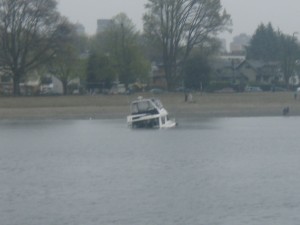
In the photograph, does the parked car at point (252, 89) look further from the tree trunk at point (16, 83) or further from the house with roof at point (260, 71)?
the tree trunk at point (16, 83)

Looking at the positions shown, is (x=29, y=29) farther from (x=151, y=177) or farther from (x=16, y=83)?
(x=151, y=177)

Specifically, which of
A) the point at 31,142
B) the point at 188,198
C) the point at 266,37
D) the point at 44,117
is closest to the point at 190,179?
the point at 188,198

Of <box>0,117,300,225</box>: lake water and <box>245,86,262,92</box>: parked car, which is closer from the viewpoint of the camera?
<box>0,117,300,225</box>: lake water

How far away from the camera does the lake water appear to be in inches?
981

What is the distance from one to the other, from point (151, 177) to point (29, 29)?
45.9 meters

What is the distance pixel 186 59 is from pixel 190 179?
5192 centimetres

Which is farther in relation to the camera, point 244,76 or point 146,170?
point 244,76

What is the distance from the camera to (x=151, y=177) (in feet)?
107

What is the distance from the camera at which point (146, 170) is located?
3491 centimetres

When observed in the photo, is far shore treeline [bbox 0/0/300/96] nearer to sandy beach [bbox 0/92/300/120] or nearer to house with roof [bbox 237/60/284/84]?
sandy beach [bbox 0/92/300/120]

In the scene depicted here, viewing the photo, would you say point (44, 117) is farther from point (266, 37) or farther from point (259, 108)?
point (266, 37)

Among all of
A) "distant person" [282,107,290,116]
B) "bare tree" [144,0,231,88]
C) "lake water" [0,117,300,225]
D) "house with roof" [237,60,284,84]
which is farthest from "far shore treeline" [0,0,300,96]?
"lake water" [0,117,300,225]

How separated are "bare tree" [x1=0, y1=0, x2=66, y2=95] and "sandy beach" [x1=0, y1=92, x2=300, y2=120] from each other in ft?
14.5

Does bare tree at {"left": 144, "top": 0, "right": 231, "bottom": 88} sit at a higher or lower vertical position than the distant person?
higher
